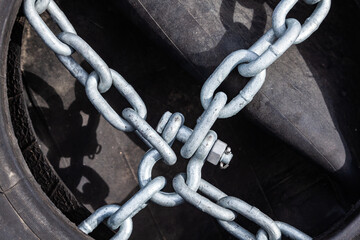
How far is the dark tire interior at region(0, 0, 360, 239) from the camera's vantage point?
154 centimetres

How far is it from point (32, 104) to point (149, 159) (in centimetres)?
78

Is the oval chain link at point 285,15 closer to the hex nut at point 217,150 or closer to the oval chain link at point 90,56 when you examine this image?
the hex nut at point 217,150

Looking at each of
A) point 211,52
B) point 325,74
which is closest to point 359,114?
point 325,74

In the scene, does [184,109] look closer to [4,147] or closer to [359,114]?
[359,114]

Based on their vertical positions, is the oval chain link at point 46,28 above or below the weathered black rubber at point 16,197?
above

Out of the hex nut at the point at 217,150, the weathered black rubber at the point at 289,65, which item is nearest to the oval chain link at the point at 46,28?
the weathered black rubber at the point at 289,65

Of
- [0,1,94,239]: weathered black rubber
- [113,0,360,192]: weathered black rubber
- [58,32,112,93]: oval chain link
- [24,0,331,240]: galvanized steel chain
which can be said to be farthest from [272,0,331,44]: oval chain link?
[0,1,94,239]: weathered black rubber

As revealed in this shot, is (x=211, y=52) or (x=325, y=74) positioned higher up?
(x=211, y=52)

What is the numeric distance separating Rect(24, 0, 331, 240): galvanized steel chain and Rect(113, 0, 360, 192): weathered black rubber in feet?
0.36

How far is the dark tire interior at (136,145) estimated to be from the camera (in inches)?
60.8

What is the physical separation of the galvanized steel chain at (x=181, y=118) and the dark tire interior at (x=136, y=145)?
0.60 m

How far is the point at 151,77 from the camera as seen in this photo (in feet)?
5.32

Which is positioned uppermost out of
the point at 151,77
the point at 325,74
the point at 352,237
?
the point at 151,77

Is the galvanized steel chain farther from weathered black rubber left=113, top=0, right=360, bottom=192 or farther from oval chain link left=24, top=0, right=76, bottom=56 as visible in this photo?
weathered black rubber left=113, top=0, right=360, bottom=192
